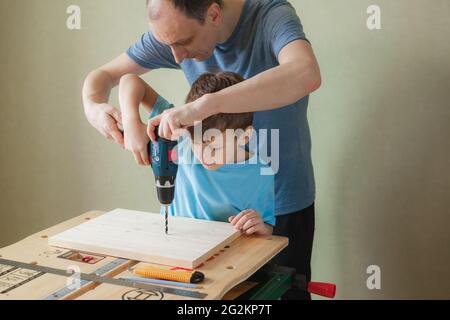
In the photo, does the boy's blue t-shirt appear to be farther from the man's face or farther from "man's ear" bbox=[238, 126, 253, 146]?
the man's face

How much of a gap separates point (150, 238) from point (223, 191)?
0.36 metres

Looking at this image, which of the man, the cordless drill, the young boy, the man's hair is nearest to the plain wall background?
the man

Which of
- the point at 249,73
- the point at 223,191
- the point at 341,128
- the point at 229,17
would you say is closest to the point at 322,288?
the point at 223,191

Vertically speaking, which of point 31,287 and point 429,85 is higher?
point 429,85

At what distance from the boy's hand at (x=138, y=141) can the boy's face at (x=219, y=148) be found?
190 mm

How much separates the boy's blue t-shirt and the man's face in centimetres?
25

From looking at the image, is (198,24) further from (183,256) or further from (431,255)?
(431,255)

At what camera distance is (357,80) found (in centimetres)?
220

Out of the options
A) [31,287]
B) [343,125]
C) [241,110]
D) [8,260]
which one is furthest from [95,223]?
[343,125]

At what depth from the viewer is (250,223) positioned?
5.07ft

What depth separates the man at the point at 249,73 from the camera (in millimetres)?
1401

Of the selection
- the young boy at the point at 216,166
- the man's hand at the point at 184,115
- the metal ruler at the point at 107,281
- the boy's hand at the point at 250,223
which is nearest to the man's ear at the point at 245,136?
the young boy at the point at 216,166

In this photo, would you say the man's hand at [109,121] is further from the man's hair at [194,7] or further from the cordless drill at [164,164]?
the man's hair at [194,7]

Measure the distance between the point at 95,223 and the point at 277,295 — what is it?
0.53m
